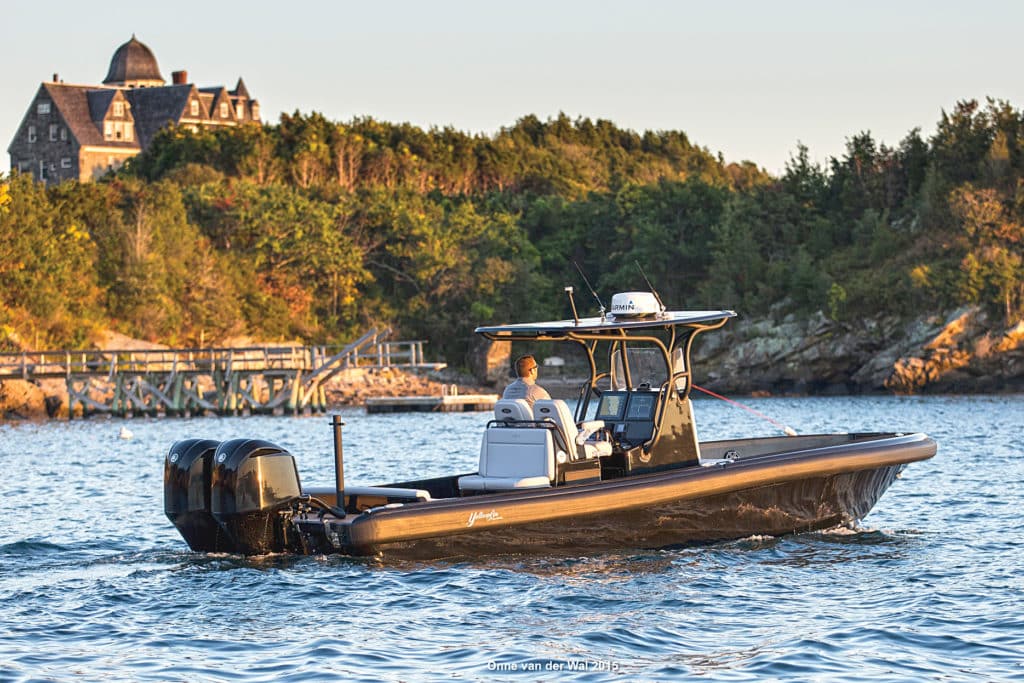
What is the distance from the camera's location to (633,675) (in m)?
8.98

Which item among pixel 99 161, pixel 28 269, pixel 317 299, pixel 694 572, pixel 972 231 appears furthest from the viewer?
pixel 99 161

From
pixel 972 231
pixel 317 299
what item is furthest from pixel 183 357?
pixel 972 231

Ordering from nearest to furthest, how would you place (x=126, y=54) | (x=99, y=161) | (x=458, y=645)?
(x=458, y=645) → (x=99, y=161) → (x=126, y=54)

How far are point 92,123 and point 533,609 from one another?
270 ft

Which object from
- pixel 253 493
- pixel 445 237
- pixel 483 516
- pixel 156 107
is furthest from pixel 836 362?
pixel 156 107

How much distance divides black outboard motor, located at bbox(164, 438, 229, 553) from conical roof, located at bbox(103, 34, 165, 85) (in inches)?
3748

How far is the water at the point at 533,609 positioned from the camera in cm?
927

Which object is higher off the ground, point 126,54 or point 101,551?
point 126,54

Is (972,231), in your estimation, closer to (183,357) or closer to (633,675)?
(183,357)

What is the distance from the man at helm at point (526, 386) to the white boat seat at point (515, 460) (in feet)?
1.05

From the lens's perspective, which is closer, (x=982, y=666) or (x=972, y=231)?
(x=982, y=666)

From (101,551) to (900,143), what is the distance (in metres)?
55.9

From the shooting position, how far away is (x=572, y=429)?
12.8 metres

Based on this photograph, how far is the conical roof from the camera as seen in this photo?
101812 millimetres
